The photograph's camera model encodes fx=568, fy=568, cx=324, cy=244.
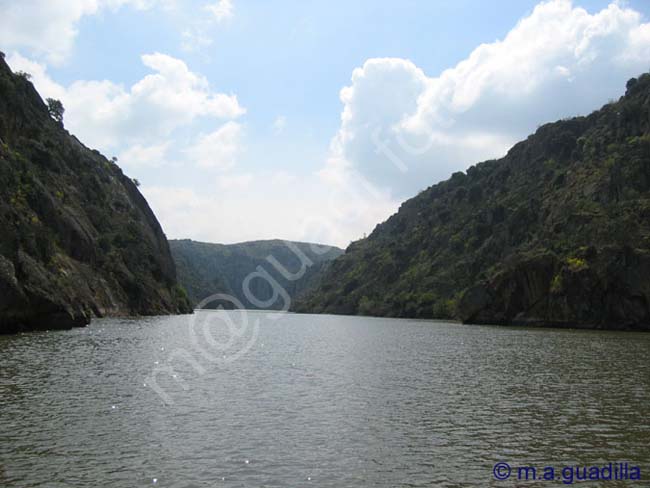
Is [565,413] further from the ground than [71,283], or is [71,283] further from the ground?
[71,283]

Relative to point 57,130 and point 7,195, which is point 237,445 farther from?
point 57,130

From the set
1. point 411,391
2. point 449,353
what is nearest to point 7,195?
point 449,353

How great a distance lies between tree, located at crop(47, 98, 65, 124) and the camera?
178750 mm

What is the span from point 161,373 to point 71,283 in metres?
73.5

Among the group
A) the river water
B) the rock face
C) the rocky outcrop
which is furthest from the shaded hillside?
the rock face

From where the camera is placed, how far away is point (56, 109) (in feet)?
590

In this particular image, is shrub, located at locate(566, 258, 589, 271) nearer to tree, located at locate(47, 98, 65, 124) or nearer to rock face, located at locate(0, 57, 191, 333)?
rock face, located at locate(0, 57, 191, 333)

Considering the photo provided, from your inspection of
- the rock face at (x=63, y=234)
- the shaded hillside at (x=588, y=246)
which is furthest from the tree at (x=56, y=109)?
the shaded hillside at (x=588, y=246)

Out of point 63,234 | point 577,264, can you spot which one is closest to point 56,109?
point 63,234

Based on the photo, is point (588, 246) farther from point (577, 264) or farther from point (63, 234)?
point (63, 234)

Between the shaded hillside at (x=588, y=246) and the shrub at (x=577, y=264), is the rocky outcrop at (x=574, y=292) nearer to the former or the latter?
the shrub at (x=577, y=264)

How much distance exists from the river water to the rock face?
1141 inches

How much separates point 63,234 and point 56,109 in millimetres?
79616

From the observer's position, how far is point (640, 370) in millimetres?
45062
